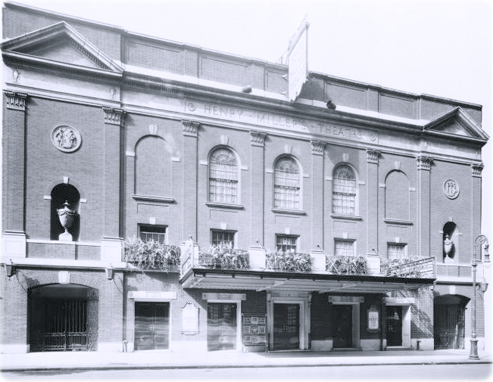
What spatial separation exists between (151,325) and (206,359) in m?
3.33

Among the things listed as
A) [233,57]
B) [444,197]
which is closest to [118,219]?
[233,57]

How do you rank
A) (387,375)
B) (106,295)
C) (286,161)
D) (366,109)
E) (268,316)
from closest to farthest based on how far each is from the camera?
(387,375) → (106,295) → (268,316) → (286,161) → (366,109)

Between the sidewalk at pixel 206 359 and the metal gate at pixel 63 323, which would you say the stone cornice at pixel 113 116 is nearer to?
the metal gate at pixel 63 323

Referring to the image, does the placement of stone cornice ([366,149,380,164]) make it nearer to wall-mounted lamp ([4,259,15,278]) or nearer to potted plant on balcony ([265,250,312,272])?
potted plant on balcony ([265,250,312,272])

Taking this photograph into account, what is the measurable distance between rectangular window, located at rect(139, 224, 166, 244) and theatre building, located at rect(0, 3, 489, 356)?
93mm

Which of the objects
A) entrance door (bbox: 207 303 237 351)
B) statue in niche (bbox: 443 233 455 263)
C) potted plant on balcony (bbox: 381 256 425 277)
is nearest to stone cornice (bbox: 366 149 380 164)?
potted plant on balcony (bbox: 381 256 425 277)

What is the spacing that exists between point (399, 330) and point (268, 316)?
7.52 metres

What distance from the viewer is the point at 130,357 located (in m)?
21.3

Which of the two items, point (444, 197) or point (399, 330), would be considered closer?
point (399, 330)

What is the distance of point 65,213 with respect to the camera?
22438mm

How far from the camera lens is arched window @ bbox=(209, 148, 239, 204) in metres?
26.0

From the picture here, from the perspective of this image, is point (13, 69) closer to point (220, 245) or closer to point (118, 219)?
point (118, 219)

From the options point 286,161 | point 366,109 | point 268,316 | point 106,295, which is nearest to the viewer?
point 106,295

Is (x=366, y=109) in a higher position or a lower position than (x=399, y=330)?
higher
